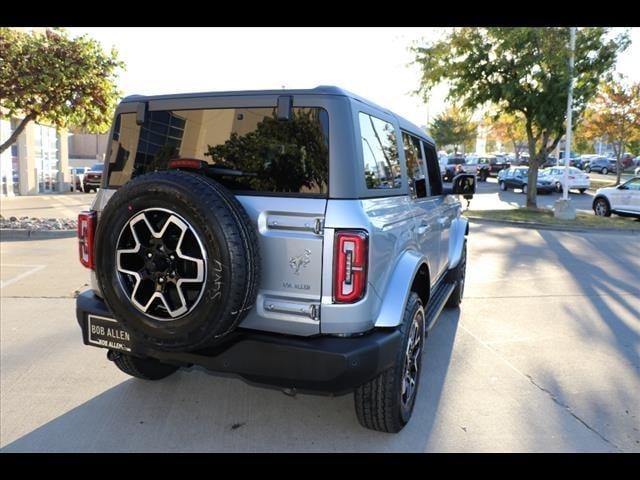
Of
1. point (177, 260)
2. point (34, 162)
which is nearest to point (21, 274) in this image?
point (177, 260)

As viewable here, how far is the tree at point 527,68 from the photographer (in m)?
14.6

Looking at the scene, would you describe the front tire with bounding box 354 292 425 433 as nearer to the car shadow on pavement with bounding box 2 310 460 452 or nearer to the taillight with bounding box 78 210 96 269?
the car shadow on pavement with bounding box 2 310 460 452

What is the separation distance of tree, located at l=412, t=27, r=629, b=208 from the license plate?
1465cm

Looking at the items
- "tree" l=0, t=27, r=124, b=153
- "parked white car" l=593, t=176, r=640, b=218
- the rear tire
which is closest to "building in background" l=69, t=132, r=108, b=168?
"tree" l=0, t=27, r=124, b=153

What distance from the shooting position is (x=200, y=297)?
2377 mm

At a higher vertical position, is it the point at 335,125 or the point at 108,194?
the point at 335,125

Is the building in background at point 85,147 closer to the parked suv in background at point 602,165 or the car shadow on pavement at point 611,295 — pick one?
the parked suv in background at point 602,165

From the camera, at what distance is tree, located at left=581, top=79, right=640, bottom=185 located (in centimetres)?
2395

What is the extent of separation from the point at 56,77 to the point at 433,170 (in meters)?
9.00

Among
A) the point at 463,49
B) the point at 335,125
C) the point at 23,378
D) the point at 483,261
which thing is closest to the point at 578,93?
the point at 463,49

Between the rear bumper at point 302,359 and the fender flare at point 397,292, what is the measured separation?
82mm

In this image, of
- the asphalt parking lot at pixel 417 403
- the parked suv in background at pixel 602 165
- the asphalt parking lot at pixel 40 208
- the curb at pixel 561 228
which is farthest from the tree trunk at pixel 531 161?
the parked suv in background at pixel 602 165

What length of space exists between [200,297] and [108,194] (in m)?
1.16

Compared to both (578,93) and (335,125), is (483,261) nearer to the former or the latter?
(335,125)
